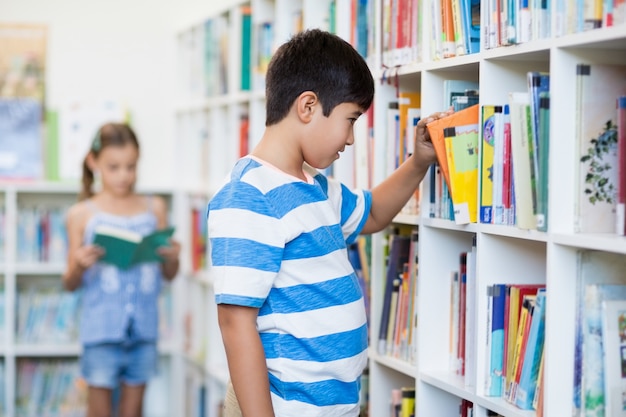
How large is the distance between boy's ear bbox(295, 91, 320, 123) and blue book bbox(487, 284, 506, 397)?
1.61 feet

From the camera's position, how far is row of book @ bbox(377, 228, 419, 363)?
2109 mm

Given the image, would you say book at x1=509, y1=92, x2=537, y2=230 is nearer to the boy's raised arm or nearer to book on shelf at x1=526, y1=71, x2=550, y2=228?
book on shelf at x1=526, y1=71, x2=550, y2=228

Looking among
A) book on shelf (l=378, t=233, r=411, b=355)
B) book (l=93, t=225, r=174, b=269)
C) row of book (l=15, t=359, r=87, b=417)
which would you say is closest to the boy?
book on shelf (l=378, t=233, r=411, b=355)

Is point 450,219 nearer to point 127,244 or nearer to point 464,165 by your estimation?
point 464,165

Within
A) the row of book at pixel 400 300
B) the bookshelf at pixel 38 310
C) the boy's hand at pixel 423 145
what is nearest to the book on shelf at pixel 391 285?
the row of book at pixel 400 300

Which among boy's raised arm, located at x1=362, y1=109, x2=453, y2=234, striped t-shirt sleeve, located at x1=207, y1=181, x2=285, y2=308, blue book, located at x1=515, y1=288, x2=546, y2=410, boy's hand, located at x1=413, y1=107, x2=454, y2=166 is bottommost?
blue book, located at x1=515, y1=288, x2=546, y2=410

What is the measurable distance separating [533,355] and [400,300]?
20.8 inches

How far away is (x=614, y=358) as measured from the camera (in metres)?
1.52

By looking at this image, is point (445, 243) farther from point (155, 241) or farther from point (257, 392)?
point (155, 241)

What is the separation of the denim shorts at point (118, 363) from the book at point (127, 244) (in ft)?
0.99

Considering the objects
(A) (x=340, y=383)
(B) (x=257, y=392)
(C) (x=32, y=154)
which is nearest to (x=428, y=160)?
(A) (x=340, y=383)

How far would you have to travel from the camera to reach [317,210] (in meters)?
1.75

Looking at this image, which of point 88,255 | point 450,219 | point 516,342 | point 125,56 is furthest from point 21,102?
point 516,342

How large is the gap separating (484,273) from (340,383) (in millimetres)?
350
